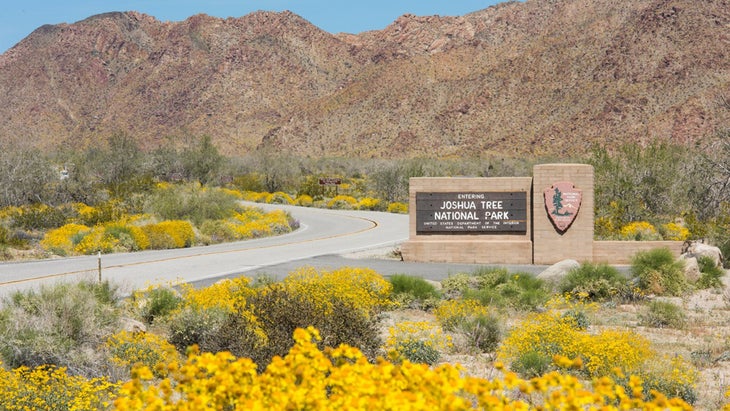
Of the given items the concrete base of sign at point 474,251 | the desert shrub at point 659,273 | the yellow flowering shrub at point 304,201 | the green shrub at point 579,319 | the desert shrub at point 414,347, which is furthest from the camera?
the yellow flowering shrub at point 304,201

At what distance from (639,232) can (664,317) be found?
14806 millimetres

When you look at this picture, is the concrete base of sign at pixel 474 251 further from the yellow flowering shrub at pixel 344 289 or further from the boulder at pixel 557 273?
the yellow flowering shrub at pixel 344 289

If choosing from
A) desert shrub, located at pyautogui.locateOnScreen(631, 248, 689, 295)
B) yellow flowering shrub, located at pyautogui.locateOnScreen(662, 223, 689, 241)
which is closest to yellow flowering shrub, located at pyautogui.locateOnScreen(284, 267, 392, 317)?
desert shrub, located at pyautogui.locateOnScreen(631, 248, 689, 295)

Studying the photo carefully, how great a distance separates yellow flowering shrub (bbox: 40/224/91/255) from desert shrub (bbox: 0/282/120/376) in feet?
43.3

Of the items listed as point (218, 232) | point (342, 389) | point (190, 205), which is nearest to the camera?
point (342, 389)

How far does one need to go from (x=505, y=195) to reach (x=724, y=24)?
280 feet

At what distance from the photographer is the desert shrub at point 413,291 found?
14.2 meters

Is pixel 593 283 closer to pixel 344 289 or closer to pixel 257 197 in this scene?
pixel 344 289

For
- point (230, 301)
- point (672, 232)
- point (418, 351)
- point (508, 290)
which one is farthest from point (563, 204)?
point (230, 301)

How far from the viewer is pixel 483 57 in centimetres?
12494

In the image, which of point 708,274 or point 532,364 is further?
point 708,274

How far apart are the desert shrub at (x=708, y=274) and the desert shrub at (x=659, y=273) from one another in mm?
546

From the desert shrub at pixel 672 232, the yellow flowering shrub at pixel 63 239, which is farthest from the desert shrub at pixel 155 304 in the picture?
the desert shrub at pixel 672 232

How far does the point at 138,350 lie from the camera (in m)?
8.84
